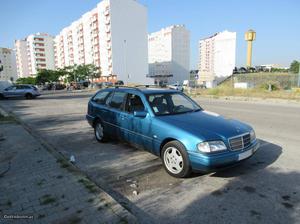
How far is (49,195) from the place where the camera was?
3492mm

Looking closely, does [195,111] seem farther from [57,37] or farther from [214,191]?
[57,37]

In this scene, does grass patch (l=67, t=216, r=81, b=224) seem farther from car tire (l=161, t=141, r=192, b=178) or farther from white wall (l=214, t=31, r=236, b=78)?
white wall (l=214, t=31, r=236, b=78)

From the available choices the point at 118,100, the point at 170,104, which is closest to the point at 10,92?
the point at 118,100

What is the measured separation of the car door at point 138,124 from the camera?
4.63 meters

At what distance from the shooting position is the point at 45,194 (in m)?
3.52

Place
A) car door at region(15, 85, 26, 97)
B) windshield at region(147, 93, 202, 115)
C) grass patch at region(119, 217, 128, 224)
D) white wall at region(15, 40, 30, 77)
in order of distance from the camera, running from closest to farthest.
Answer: grass patch at region(119, 217, 128, 224) < windshield at region(147, 93, 202, 115) < car door at region(15, 85, 26, 97) < white wall at region(15, 40, 30, 77)

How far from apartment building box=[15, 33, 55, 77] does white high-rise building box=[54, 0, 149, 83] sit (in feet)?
125

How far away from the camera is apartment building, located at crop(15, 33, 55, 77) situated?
11931 cm

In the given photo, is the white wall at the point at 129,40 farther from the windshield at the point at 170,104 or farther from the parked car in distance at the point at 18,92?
the windshield at the point at 170,104

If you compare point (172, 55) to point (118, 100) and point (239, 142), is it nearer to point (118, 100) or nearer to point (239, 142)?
point (118, 100)

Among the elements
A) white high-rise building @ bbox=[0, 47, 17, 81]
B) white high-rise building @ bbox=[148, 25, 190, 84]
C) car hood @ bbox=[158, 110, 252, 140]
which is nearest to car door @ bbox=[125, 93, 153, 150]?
car hood @ bbox=[158, 110, 252, 140]

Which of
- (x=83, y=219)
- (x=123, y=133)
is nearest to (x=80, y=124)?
(x=123, y=133)

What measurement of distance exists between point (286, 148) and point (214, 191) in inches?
120

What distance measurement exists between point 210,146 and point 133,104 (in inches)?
84.7
